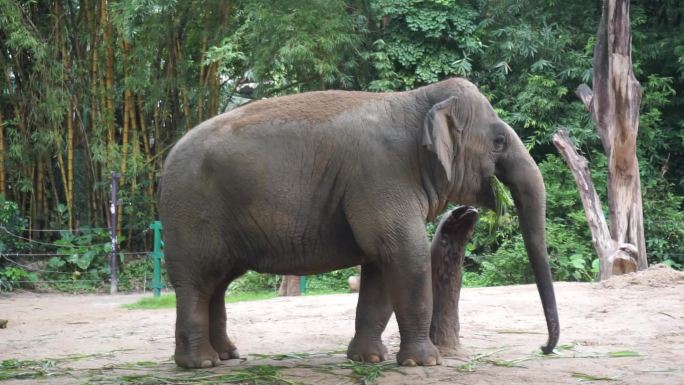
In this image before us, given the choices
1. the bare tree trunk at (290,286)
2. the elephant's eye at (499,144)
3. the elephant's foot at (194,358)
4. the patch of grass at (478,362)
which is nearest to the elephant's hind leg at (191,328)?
the elephant's foot at (194,358)

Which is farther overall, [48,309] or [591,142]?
[591,142]

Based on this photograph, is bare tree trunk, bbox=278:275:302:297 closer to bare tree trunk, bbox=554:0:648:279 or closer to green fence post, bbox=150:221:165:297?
green fence post, bbox=150:221:165:297

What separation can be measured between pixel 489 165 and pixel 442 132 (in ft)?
1.68

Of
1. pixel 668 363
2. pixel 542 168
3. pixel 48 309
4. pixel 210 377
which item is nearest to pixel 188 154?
pixel 210 377

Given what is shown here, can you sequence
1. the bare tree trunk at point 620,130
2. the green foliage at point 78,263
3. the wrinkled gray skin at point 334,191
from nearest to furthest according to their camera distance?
the wrinkled gray skin at point 334,191
the bare tree trunk at point 620,130
the green foliage at point 78,263

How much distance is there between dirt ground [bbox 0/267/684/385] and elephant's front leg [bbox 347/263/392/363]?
8.0 inches

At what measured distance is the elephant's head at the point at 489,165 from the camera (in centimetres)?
638

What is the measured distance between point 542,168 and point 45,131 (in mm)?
8991

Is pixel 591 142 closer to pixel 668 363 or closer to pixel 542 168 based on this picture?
pixel 542 168

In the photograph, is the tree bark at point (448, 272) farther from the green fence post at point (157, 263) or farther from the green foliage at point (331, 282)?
the green foliage at point (331, 282)

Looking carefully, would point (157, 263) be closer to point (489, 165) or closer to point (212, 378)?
point (212, 378)

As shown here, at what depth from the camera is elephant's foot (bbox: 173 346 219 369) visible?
6320 millimetres

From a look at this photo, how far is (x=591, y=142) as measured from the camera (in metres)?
16.3

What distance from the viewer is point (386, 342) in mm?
7824
